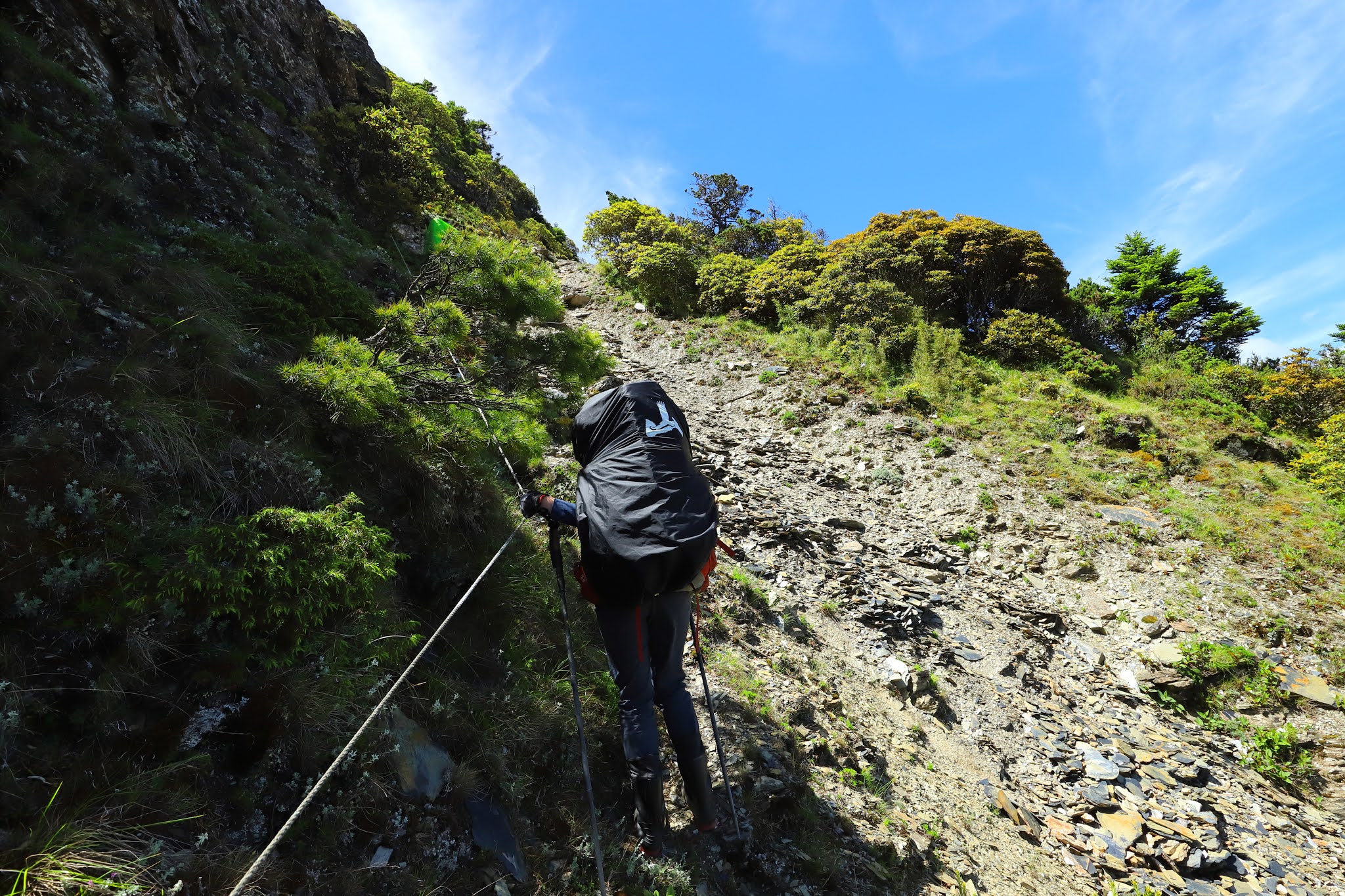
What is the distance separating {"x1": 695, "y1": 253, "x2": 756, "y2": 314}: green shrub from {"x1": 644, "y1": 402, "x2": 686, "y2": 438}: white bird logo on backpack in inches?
566

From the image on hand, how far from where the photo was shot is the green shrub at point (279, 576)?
2.25m

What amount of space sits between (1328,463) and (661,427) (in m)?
12.3

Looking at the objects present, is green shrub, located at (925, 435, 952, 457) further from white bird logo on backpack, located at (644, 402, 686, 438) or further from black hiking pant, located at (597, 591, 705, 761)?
black hiking pant, located at (597, 591, 705, 761)

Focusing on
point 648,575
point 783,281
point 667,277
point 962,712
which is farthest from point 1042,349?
point 648,575

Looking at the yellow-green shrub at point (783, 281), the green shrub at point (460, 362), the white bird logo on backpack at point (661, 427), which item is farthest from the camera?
the yellow-green shrub at point (783, 281)

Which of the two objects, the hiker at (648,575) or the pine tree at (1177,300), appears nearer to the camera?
the hiker at (648,575)

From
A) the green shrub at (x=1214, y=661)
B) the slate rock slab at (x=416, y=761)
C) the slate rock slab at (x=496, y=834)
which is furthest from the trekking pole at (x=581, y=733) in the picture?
the green shrub at (x=1214, y=661)

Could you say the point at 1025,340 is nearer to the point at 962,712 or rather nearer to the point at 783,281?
the point at 783,281

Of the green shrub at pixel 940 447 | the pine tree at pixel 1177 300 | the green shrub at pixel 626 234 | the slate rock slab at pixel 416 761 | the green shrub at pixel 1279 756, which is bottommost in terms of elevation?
the slate rock slab at pixel 416 761

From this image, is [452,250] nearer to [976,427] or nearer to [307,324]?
[307,324]

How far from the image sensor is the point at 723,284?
17.0m

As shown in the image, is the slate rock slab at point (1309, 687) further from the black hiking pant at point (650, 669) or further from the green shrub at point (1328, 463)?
the black hiking pant at point (650, 669)

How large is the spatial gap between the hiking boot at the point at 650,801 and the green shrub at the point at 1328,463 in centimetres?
1204

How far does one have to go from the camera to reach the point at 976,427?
415 inches
